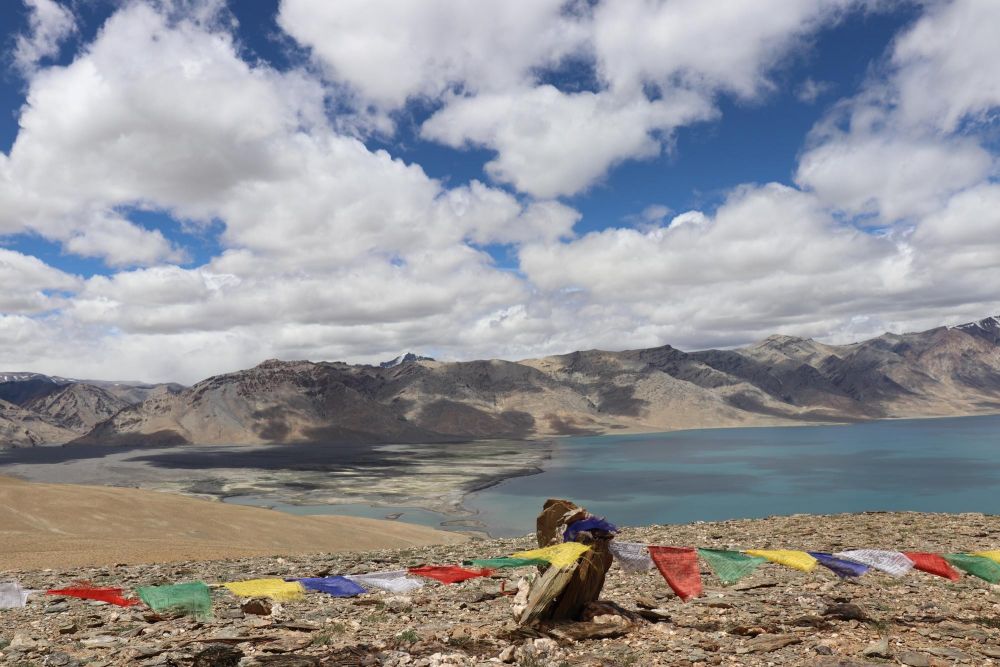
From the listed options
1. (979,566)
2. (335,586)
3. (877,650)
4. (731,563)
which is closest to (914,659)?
(877,650)

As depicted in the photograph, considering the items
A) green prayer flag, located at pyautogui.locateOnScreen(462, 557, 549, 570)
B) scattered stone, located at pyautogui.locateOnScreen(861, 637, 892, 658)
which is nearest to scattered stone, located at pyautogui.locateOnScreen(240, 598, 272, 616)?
green prayer flag, located at pyautogui.locateOnScreen(462, 557, 549, 570)

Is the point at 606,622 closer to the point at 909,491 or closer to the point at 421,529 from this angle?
the point at 421,529

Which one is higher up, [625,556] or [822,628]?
[625,556]

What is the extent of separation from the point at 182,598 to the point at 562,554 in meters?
6.96

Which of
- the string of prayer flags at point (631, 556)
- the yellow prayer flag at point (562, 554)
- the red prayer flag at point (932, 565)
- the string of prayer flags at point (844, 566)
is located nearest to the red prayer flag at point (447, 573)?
the yellow prayer flag at point (562, 554)

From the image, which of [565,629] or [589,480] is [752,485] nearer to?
[589,480]

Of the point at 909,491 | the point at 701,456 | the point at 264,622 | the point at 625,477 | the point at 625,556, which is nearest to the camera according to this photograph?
the point at 625,556

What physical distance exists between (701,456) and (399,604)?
167 metres

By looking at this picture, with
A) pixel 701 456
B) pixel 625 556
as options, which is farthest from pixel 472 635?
pixel 701 456

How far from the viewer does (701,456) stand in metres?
168

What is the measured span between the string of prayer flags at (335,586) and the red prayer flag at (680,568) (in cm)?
585

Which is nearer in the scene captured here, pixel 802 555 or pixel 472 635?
pixel 472 635

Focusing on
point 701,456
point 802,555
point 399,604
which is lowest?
point 701,456

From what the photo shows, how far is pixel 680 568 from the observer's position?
11.0 m
